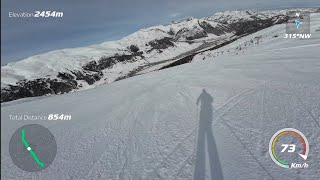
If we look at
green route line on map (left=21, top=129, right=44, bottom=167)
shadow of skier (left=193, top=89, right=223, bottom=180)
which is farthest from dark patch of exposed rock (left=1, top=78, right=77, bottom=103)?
shadow of skier (left=193, top=89, right=223, bottom=180)

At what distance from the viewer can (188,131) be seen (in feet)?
20.8

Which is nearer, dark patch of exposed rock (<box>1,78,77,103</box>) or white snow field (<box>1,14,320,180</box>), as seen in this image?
white snow field (<box>1,14,320,180</box>)

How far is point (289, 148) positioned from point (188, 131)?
9.33 feet

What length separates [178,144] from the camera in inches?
225

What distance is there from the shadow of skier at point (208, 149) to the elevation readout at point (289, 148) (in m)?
1.39

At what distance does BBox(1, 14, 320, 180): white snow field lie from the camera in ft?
15.4

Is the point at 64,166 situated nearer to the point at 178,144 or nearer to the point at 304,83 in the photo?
the point at 178,144

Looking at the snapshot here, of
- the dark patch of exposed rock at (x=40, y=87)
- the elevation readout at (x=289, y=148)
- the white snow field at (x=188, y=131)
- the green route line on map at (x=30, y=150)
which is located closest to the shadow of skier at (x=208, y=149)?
the white snow field at (x=188, y=131)

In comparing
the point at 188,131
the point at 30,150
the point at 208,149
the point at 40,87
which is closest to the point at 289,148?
the point at 208,149

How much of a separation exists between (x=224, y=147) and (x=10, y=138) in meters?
8.18

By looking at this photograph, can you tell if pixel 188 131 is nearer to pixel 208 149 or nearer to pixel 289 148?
pixel 208 149

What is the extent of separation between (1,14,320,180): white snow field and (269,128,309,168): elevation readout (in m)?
0.13

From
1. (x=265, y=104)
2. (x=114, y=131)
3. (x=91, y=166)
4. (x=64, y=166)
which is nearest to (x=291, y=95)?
(x=265, y=104)

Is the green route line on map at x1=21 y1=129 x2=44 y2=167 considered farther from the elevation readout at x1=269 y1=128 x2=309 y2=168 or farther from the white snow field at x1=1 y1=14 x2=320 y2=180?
the elevation readout at x1=269 y1=128 x2=309 y2=168
